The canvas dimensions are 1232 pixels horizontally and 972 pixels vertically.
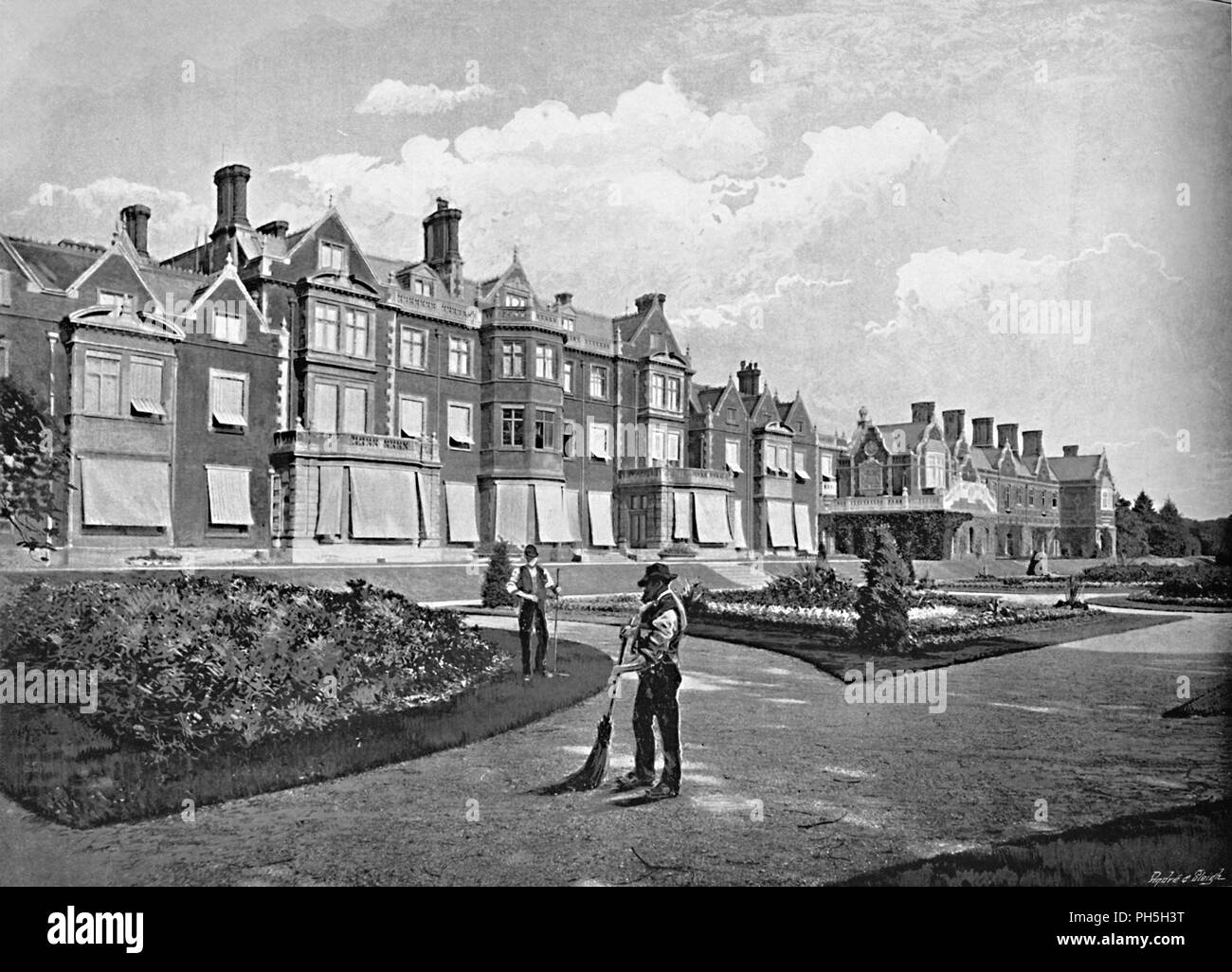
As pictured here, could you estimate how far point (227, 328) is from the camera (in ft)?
22.9

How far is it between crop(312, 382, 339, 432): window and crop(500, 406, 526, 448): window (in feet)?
4.52

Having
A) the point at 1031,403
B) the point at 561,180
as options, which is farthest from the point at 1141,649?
the point at 561,180

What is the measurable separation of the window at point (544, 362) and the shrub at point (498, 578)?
5.13 feet

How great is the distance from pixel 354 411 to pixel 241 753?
116 inches

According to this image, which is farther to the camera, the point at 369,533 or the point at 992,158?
the point at 992,158

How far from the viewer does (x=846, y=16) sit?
7.77m

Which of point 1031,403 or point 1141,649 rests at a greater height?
point 1031,403

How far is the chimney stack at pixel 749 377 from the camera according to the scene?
25.3ft

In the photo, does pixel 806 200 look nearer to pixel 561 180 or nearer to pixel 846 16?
pixel 846 16

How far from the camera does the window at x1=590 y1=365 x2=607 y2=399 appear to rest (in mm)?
8531

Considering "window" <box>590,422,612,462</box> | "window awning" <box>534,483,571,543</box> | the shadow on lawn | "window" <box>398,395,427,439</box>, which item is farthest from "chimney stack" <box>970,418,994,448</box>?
"window" <box>398,395,427,439</box>
